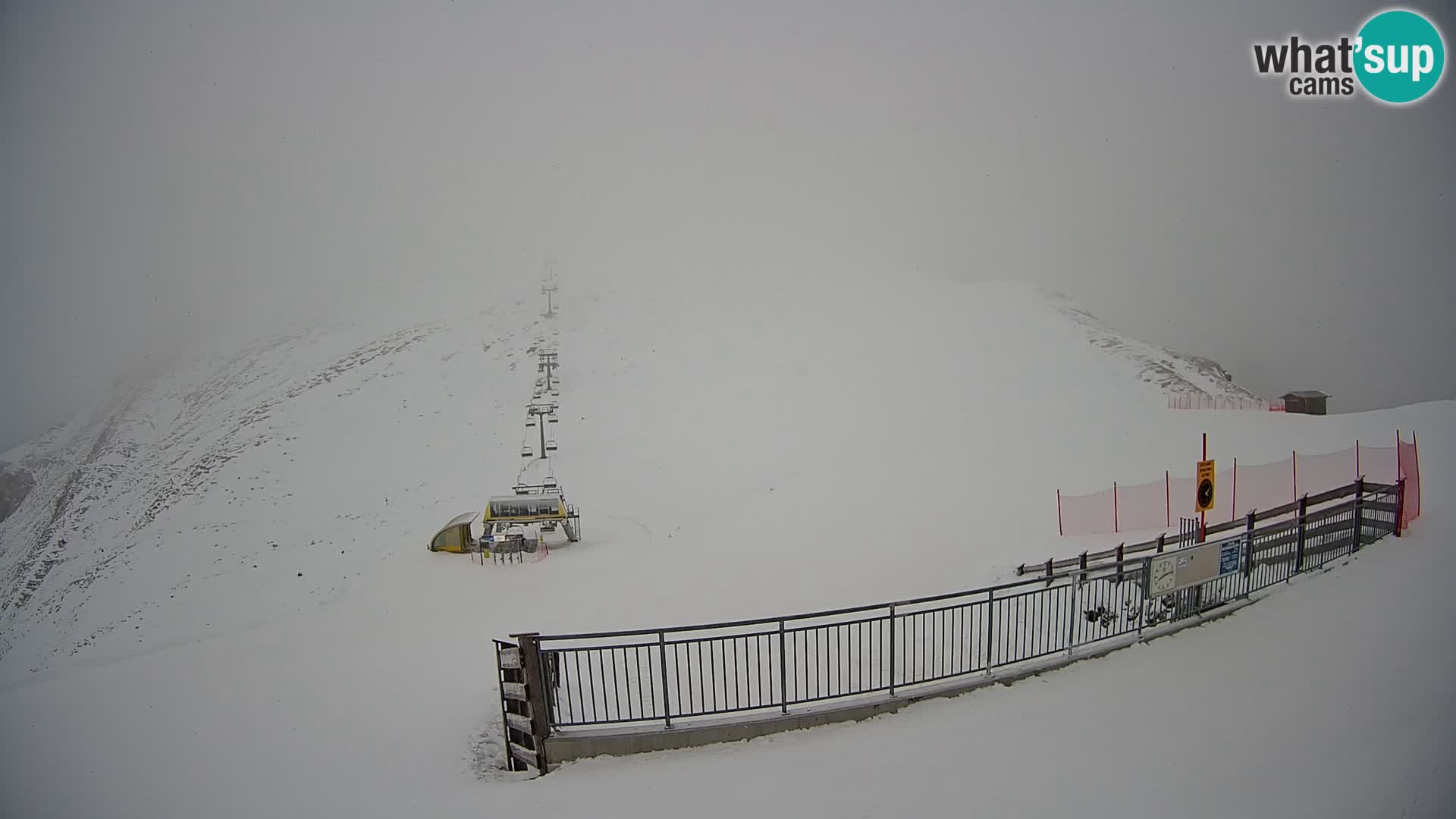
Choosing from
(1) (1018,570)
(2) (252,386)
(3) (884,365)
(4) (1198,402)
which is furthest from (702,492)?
(4) (1198,402)

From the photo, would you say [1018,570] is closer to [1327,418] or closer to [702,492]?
[702,492]

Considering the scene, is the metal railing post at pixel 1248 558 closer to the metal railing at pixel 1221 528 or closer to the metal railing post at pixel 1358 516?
the metal railing at pixel 1221 528

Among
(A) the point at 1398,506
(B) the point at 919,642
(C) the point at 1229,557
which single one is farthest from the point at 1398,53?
(B) the point at 919,642

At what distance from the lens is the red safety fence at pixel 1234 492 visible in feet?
35.9

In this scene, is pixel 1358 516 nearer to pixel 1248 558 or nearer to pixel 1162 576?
pixel 1248 558

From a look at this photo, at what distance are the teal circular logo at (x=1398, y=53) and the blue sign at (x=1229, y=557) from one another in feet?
22.8

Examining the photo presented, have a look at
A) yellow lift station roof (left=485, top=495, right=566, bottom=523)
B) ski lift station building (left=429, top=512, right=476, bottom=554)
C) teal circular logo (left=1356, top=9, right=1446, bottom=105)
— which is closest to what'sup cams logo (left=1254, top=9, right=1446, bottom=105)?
teal circular logo (left=1356, top=9, right=1446, bottom=105)

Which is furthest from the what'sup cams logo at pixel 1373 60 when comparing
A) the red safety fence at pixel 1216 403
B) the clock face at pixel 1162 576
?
the red safety fence at pixel 1216 403

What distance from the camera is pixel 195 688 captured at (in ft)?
25.1

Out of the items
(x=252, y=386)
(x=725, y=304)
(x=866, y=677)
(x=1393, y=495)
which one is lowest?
(x=866, y=677)

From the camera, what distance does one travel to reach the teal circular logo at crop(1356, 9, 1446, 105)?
304 inches

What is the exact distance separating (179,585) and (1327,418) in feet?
82.3

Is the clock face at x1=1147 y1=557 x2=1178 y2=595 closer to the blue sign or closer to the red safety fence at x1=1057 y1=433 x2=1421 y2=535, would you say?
the blue sign

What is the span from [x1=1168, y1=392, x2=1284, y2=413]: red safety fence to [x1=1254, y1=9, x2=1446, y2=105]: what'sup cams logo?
1003 centimetres
